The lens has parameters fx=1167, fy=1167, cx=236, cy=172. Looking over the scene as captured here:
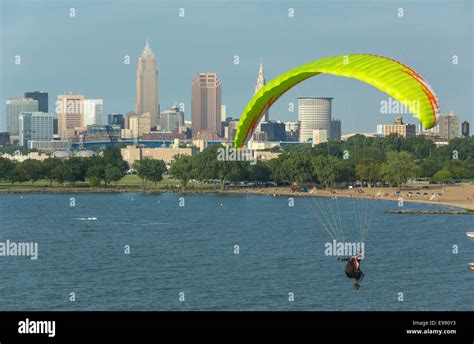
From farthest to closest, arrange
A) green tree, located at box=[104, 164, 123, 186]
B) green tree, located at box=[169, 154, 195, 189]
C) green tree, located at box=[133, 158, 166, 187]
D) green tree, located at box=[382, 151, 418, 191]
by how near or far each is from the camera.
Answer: green tree, located at box=[133, 158, 166, 187] → green tree, located at box=[104, 164, 123, 186] → green tree, located at box=[169, 154, 195, 189] → green tree, located at box=[382, 151, 418, 191]

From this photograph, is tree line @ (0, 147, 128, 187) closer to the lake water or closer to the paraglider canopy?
the lake water

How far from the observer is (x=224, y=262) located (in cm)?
5700

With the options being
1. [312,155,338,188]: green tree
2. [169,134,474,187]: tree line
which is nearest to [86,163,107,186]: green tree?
[169,134,474,187]: tree line

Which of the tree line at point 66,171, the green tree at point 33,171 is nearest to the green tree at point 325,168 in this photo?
the tree line at point 66,171

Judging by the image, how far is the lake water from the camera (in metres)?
46.0

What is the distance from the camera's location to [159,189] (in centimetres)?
13400

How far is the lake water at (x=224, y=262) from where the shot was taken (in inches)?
1810

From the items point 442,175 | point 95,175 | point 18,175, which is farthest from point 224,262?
point 18,175

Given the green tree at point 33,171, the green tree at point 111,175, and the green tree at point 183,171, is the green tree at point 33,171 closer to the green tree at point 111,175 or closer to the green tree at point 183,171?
the green tree at point 111,175

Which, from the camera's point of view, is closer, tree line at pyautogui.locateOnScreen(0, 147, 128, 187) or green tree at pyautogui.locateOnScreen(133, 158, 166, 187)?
tree line at pyautogui.locateOnScreen(0, 147, 128, 187)

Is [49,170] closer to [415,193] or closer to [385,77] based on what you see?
[415,193]
